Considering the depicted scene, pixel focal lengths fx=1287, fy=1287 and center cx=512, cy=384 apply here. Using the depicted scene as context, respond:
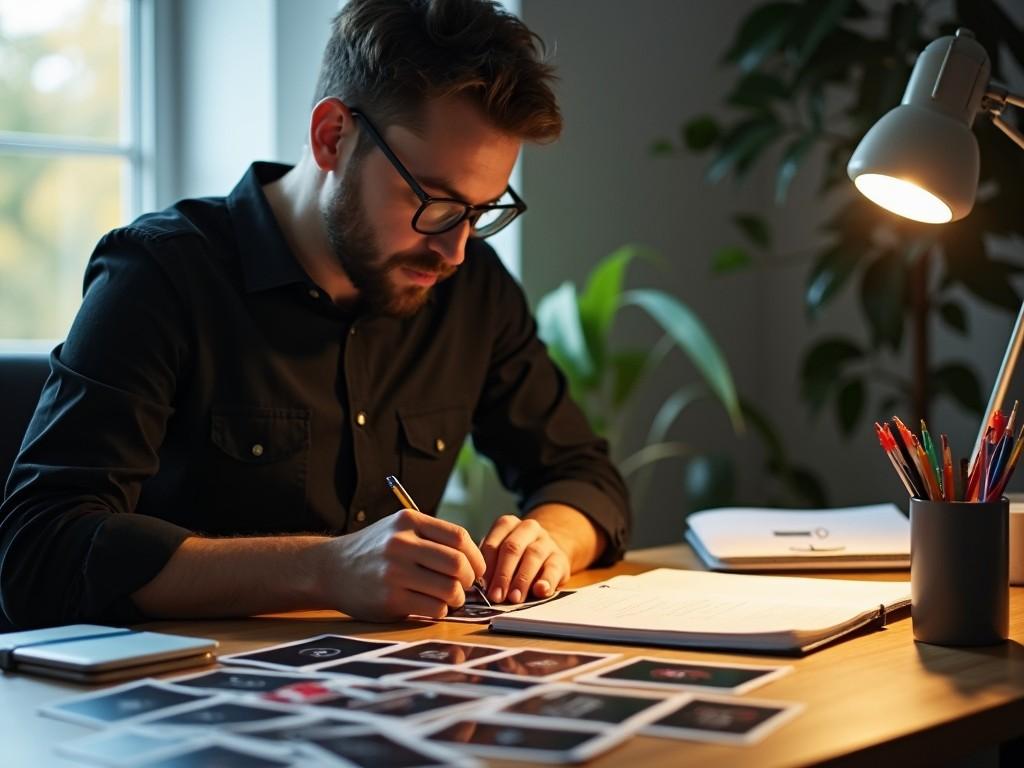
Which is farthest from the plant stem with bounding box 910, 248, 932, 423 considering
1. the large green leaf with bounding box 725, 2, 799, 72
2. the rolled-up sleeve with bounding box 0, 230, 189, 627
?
the rolled-up sleeve with bounding box 0, 230, 189, 627

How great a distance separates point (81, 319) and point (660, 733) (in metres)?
0.91

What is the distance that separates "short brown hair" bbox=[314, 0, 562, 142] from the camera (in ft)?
4.93

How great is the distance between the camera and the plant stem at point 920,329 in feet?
8.67

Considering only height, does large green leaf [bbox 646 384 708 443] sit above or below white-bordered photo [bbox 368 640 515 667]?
above

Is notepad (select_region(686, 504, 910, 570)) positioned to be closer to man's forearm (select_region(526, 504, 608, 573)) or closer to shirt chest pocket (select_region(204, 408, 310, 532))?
man's forearm (select_region(526, 504, 608, 573))

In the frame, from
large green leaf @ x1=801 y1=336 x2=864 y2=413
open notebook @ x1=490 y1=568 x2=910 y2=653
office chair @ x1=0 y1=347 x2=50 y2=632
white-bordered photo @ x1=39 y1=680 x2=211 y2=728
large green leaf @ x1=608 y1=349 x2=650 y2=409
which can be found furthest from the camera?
large green leaf @ x1=801 y1=336 x2=864 y2=413

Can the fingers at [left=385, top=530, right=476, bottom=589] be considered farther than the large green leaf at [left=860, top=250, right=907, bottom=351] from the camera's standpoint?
No

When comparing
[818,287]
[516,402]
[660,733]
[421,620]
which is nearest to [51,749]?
[660,733]

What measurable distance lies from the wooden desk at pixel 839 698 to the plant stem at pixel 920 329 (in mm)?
1525

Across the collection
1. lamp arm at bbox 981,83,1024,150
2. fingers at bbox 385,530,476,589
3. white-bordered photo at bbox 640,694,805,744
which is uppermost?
lamp arm at bbox 981,83,1024,150

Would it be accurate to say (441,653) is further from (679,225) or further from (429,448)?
(679,225)

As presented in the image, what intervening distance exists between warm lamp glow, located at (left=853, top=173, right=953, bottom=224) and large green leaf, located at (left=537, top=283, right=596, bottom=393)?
1308mm

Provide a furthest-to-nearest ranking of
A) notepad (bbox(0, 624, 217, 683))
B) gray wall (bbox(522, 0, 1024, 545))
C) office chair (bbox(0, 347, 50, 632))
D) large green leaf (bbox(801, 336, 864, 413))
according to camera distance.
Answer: gray wall (bbox(522, 0, 1024, 545)) → large green leaf (bbox(801, 336, 864, 413)) → office chair (bbox(0, 347, 50, 632)) → notepad (bbox(0, 624, 217, 683))

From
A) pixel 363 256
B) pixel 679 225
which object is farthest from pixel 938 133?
pixel 679 225
